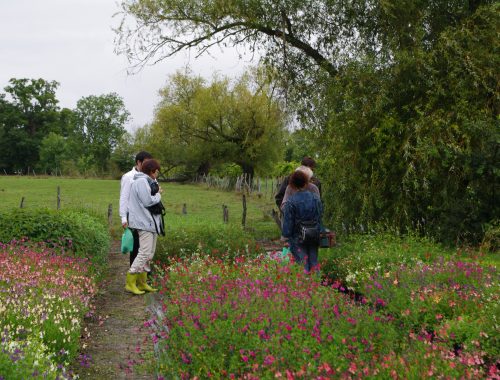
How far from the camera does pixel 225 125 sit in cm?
5059

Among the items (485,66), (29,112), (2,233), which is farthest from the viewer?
(29,112)

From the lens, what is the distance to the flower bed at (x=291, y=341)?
416 centimetres

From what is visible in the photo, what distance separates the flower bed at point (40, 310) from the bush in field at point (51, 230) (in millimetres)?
977

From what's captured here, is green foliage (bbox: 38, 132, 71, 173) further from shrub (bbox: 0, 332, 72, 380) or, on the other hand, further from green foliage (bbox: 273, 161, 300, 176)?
shrub (bbox: 0, 332, 72, 380)

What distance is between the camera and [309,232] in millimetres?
8023

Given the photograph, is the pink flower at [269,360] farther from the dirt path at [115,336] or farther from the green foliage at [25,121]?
the green foliage at [25,121]

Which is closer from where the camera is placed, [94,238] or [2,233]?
[2,233]

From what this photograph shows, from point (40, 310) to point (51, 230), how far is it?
187 inches

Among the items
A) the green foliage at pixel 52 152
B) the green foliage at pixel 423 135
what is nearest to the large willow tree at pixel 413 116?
the green foliage at pixel 423 135

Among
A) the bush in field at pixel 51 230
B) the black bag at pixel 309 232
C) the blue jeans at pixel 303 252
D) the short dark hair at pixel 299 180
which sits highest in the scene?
the short dark hair at pixel 299 180

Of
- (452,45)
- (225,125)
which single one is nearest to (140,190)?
(452,45)

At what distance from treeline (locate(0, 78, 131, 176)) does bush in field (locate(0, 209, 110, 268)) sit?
2513 inches

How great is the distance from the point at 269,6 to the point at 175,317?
10.9 metres

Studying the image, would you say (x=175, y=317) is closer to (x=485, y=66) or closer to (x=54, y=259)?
(x=54, y=259)
